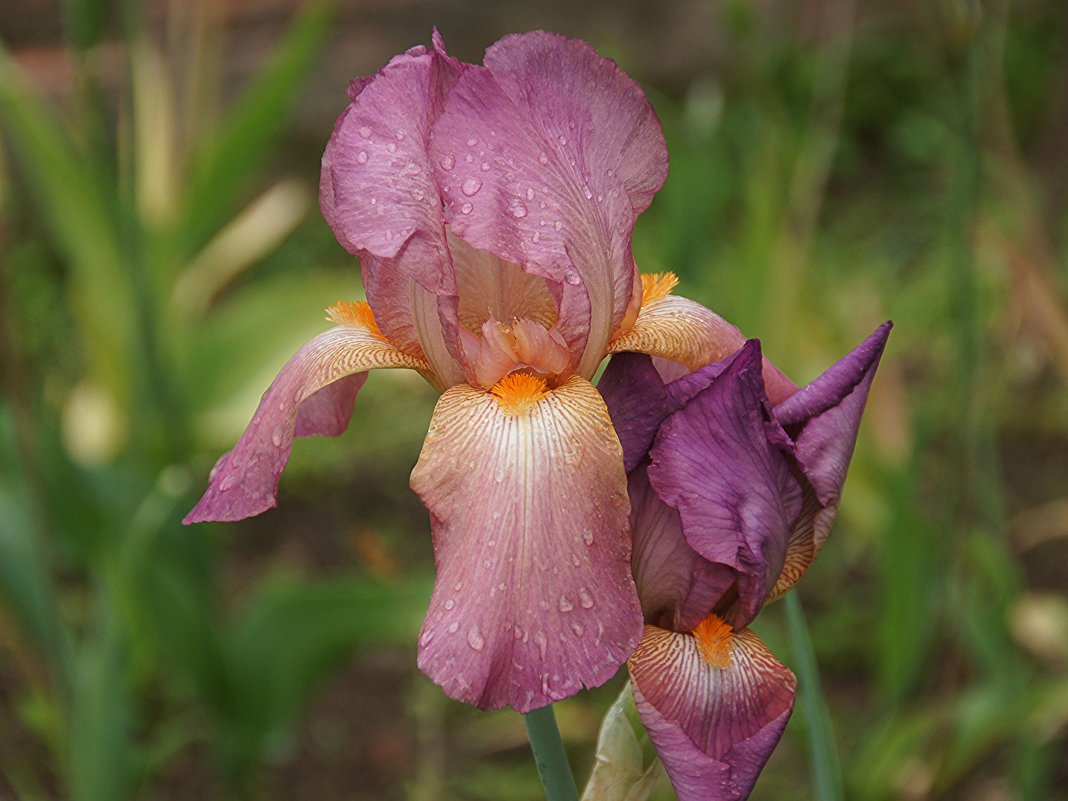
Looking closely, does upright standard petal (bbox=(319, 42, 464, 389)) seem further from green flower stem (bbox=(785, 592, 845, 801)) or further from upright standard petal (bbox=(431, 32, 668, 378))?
green flower stem (bbox=(785, 592, 845, 801))

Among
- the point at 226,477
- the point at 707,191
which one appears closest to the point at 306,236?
the point at 707,191

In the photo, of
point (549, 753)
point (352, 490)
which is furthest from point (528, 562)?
point (352, 490)

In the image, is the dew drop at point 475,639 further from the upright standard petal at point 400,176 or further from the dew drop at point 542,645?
the upright standard petal at point 400,176

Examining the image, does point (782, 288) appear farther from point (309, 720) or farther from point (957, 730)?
point (309, 720)

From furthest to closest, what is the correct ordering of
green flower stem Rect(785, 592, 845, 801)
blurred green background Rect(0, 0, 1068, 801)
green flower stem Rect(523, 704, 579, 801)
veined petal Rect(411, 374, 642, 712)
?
blurred green background Rect(0, 0, 1068, 801) < green flower stem Rect(785, 592, 845, 801) < green flower stem Rect(523, 704, 579, 801) < veined petal Rect(411, 374, 642, 712)

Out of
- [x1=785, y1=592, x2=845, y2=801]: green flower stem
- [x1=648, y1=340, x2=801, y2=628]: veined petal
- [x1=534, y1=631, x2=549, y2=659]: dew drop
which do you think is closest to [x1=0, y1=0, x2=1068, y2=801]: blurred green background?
[x1=785, y1=592, x2=845, y2=801]: green flower stem

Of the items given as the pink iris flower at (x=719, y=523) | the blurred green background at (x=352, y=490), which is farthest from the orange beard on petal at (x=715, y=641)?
the blurred green background at (x=352, y=490)
